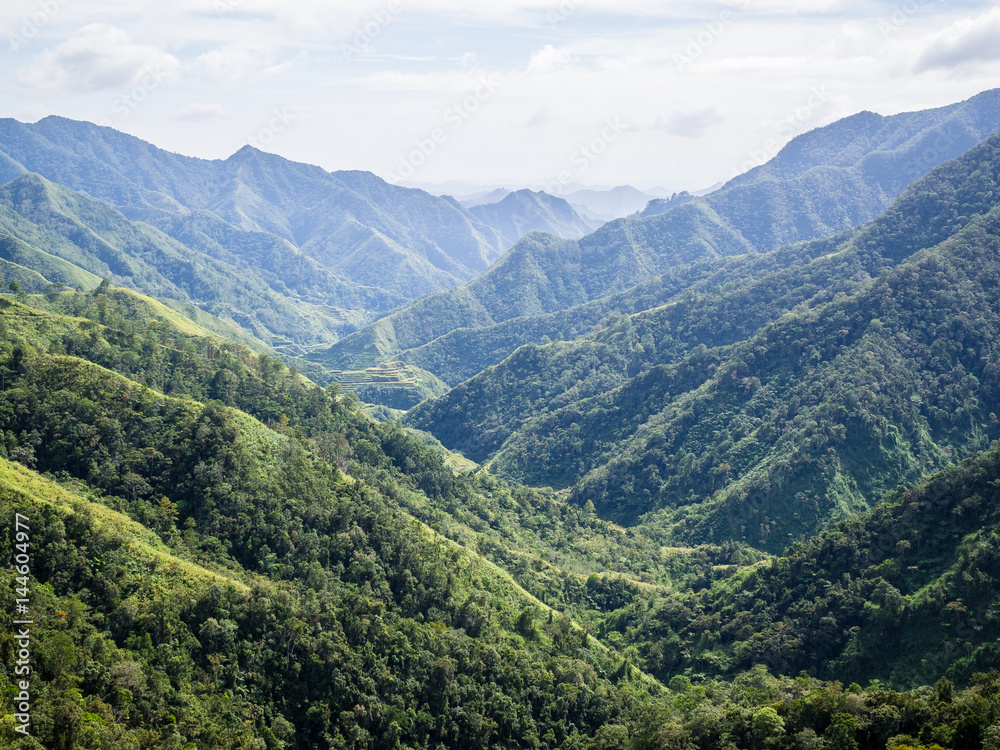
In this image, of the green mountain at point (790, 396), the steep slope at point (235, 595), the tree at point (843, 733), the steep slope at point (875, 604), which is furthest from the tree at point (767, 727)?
the green mountain at point (790, 396)

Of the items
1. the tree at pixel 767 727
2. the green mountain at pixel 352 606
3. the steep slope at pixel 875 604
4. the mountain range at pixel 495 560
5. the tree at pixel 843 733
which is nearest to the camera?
the tree at pixel 843 733

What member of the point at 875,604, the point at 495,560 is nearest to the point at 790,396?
the point at 875,604

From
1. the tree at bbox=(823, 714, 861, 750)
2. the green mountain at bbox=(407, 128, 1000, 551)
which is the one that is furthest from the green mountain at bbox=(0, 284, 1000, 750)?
the green mountain at bbox=(407, 128, 1000, 551)

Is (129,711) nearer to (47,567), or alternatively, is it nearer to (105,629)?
(105,629)

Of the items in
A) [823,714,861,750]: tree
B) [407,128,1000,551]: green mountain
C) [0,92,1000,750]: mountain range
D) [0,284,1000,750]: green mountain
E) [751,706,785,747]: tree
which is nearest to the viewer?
[823,714,861,750]: tree

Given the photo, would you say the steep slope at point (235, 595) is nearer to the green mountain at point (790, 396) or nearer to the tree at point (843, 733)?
the tree at point (843, 733)

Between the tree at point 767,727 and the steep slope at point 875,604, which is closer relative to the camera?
the tree at point 767,727

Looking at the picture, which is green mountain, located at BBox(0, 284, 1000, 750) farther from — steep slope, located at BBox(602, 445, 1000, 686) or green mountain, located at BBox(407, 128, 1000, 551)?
green mountain, located at BBox(407, 128, 1000, 551)

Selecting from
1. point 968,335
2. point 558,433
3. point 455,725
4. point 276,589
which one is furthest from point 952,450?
point 276,589

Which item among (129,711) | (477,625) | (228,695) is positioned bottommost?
(477,625)
